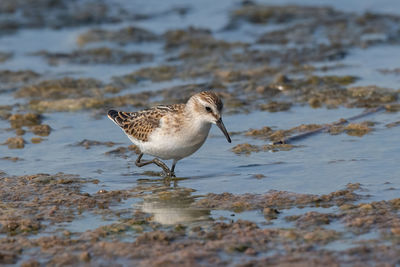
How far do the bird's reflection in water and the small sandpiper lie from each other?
400 mm

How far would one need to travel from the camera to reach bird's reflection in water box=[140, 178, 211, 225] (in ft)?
21.1

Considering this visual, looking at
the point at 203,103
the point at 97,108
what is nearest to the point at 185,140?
the point at 203,103

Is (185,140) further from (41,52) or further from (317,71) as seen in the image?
(41,52)

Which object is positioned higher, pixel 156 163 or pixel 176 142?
pixel 176 142

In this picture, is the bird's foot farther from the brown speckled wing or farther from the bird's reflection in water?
the brown speckled wing

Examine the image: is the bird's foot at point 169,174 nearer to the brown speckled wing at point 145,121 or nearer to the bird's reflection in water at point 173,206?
the bird's reflection in water at point 173,206

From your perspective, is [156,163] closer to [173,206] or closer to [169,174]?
[169,174]

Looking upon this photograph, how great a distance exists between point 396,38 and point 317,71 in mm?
2755

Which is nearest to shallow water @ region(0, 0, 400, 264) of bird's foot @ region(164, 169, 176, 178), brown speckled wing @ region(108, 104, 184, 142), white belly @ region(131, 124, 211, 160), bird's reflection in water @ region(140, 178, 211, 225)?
bird's reflection in water @ region(140, 178, 211, 225)

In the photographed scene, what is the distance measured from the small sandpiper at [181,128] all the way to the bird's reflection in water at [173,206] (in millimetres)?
400

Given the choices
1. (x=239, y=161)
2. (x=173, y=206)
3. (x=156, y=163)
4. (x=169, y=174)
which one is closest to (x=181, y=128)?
(x=169, y=174)

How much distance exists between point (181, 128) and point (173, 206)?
1.18m

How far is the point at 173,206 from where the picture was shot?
6.89m

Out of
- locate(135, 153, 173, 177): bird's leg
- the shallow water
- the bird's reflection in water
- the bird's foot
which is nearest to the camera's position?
the bird's reflection in water
